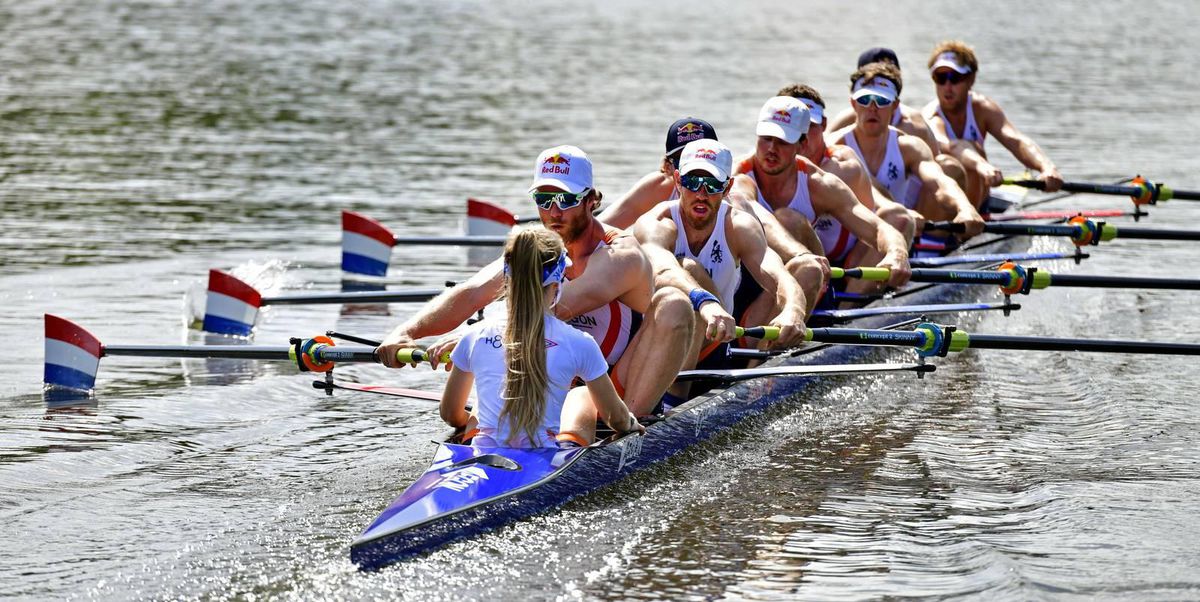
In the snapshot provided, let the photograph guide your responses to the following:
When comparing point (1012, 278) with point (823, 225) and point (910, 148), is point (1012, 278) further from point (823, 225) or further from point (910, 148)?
point (910, 148)

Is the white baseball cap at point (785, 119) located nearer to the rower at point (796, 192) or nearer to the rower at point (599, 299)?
the rower at point (796, 192)

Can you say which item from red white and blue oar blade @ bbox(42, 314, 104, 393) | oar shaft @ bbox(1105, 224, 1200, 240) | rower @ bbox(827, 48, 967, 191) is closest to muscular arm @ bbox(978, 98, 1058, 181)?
rower @ bbox(827, 48, 967, 191)

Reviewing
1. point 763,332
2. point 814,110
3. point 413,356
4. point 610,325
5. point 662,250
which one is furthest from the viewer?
point 814,110

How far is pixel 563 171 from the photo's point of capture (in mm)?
7230

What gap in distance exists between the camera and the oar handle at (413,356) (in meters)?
7.23

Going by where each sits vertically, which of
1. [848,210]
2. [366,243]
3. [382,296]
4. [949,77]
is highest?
[949,77]

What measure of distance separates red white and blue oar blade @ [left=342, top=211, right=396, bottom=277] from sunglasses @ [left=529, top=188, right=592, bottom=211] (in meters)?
6.18

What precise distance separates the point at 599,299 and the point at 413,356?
96 centimetres

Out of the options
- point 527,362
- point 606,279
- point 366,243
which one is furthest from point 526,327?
point 366,243

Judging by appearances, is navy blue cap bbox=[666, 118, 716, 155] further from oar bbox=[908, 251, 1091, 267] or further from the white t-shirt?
oar bbox=[908, 251, 1091, 267]

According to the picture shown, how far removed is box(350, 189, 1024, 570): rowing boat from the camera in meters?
6.18

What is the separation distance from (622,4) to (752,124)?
1043 inches

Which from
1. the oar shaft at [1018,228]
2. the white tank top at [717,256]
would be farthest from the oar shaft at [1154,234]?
the white tank top at [717,256]

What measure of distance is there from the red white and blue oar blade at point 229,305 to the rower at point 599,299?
11.9ft
